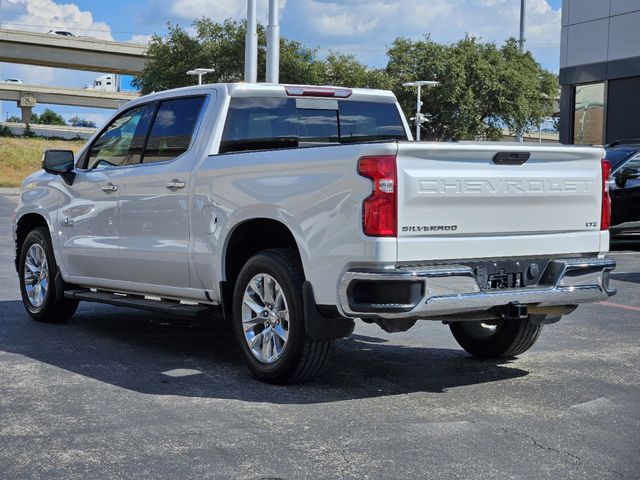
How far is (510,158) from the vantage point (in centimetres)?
594

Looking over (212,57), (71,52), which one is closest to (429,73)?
(212,57)

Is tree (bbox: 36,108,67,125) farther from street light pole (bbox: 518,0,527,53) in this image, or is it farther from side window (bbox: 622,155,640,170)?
side window (bbox: 622,155,640,170)

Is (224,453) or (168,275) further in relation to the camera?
(168,275)

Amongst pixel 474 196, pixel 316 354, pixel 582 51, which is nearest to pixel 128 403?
pixel 316 354

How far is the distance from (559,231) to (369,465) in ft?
7.80

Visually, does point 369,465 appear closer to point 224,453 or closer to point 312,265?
point 224,453

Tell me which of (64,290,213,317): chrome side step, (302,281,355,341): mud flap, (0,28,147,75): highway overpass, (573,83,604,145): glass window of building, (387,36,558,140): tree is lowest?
(64,290,213,317): chrome side step

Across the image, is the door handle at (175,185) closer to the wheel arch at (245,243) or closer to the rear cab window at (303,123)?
the rear cab window at (303,123)

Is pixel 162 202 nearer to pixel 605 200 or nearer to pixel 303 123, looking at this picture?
pixel 303 123

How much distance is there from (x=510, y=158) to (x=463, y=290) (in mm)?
883

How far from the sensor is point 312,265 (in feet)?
19.3

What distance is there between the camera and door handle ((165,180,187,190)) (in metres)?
7.02

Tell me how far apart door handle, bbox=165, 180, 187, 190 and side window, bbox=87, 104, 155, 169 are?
0.71 metres

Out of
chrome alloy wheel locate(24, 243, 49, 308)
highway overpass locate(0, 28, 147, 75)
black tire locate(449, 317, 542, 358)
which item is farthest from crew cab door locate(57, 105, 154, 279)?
highway overpass locate(0, 28, 147, 75)
